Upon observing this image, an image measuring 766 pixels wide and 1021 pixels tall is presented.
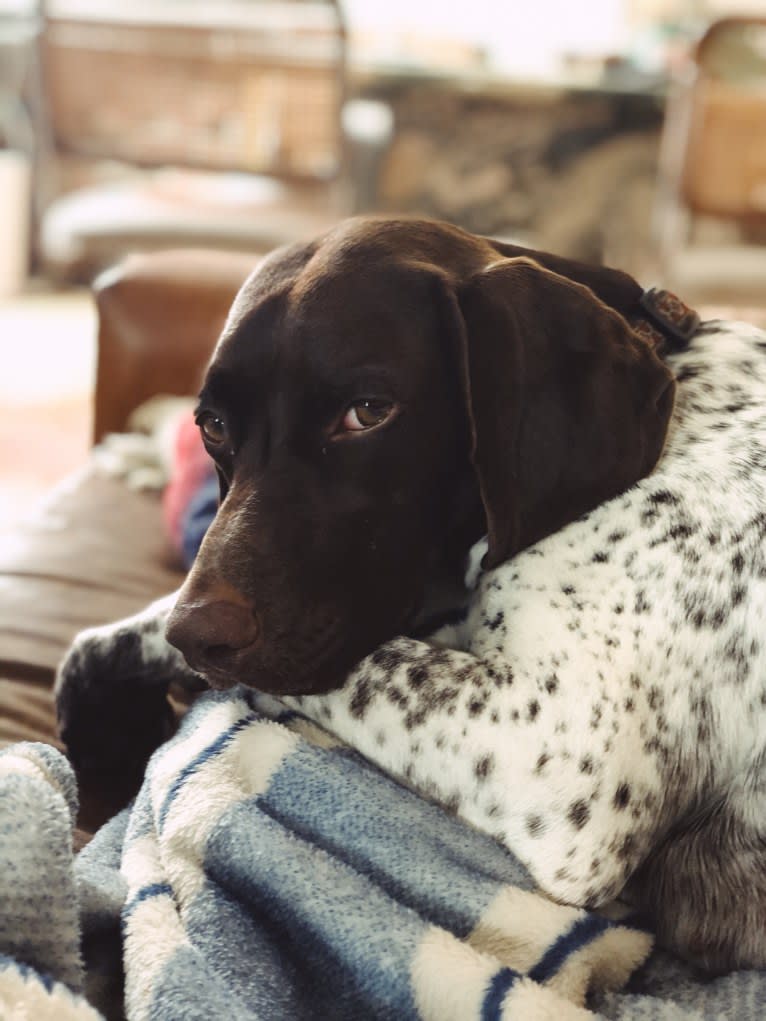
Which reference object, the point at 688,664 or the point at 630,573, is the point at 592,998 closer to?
the point at 688,664

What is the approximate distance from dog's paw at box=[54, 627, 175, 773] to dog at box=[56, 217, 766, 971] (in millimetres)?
236

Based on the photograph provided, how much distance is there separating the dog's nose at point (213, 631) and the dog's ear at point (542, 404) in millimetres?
355

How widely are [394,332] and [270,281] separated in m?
0.23

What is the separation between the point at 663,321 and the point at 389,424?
1.90ft

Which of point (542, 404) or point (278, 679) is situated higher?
point (542, 404)

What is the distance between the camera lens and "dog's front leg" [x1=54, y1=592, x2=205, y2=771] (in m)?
1.70

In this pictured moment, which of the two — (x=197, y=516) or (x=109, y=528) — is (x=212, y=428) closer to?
(x=197, y=516)

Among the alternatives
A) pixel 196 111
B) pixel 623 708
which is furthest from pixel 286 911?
pixel 196 111

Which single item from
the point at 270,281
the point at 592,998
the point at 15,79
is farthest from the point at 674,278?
the point at 15,79

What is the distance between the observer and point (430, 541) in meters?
1.60

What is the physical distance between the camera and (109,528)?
2439mm

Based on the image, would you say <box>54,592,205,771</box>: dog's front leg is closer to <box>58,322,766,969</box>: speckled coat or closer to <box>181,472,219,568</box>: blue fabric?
<box>58,322,766,969</box>: speckled coat

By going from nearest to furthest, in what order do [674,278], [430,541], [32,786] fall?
[32,786]
[430,541]
[674,278]

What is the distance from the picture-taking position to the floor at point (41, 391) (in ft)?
14.8
